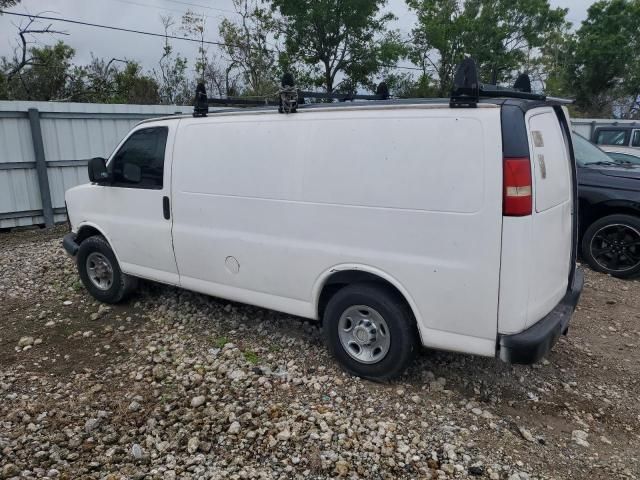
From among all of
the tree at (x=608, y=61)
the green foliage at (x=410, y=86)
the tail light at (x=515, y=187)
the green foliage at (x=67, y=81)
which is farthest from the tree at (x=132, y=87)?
the tree at (x=608, y=61)

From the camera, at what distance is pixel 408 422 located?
3.32 m

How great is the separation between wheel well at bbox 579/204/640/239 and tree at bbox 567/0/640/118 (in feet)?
88.7

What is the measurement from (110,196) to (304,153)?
2.39 metres

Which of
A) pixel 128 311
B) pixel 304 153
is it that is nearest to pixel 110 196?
pixel 128 311

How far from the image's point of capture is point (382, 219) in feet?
11.2

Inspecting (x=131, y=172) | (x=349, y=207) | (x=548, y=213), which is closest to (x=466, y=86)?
(x=548, y=213)

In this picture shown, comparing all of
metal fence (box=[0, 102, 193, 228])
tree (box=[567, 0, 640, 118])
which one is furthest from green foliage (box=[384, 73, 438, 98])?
metal fence (box=[0, 102, 193, 228])

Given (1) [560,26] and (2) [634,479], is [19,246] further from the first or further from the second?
(1) [560,26]

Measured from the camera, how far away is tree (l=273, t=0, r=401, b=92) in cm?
2053

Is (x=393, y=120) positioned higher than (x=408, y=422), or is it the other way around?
(x=393, y=120)

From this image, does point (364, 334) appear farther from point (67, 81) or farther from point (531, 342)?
point (67, 81)

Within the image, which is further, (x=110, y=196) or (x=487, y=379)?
(x=110, y=196)

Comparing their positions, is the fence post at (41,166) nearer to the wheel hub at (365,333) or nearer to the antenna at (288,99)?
the antenna at (288,99)

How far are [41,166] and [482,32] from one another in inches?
1087
